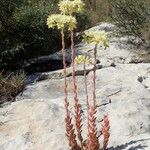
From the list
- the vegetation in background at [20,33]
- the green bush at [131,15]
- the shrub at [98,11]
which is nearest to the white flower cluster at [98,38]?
the vegetation in background at [20,33]

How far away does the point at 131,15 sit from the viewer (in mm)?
11727

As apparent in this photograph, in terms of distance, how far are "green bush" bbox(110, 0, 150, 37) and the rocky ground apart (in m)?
2.41

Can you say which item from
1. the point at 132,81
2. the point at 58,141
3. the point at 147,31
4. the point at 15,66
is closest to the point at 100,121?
the point at 58,141

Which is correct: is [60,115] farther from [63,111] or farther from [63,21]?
[63,21]

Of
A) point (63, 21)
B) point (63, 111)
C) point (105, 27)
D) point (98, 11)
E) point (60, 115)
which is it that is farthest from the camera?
point (98, 11)

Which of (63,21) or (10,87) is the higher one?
(63,21)

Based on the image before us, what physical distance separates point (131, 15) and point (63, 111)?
17.5ft

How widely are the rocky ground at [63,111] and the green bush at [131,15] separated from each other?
7.91 ft

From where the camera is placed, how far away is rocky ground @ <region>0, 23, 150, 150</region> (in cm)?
634

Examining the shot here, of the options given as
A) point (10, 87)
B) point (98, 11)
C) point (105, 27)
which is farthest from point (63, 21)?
point (98, 11)

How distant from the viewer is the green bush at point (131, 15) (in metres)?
11.3

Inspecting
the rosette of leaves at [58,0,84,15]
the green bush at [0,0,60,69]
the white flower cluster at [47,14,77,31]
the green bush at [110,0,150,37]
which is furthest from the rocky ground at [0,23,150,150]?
the green bush at [110,0,150,37]

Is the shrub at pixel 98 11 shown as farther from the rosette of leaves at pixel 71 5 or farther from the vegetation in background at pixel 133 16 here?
the rosette of leaves at pixel 71 5

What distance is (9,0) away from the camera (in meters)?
9.68
